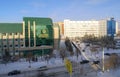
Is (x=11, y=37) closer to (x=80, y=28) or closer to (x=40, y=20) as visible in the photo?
(x=40, y=20)

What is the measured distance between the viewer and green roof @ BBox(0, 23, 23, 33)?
2598cm

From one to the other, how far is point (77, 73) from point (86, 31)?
52.3 m

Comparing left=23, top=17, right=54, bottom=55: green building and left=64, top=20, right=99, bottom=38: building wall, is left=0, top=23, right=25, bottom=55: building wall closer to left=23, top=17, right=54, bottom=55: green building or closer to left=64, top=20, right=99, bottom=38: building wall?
left=23, top=17, right=54, bottom=55: green building

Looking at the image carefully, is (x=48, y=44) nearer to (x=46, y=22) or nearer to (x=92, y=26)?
(x=46, y=22)

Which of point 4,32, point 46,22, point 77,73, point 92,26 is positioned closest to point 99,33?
point 92,26

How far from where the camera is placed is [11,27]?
26328 millimetres

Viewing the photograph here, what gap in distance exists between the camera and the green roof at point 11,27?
26.0 meters

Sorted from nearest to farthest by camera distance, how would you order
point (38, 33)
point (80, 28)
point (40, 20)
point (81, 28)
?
point (38, 33), point (40, 20), point (80, 28), point (81, 28)

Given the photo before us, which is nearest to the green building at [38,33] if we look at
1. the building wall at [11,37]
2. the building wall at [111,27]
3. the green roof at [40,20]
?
the green roof at [40,20]

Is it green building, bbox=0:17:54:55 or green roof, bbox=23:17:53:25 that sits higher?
green roof, bbox=23:17:53:25

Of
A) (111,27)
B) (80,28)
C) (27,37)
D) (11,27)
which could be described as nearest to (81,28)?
(80,28)

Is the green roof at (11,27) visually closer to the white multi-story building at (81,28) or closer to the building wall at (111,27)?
the building wall at (111,27)

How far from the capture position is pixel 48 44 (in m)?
27.8

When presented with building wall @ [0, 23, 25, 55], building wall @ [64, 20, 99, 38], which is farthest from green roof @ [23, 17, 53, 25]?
building wall @ [64, 20, 99, 38]
